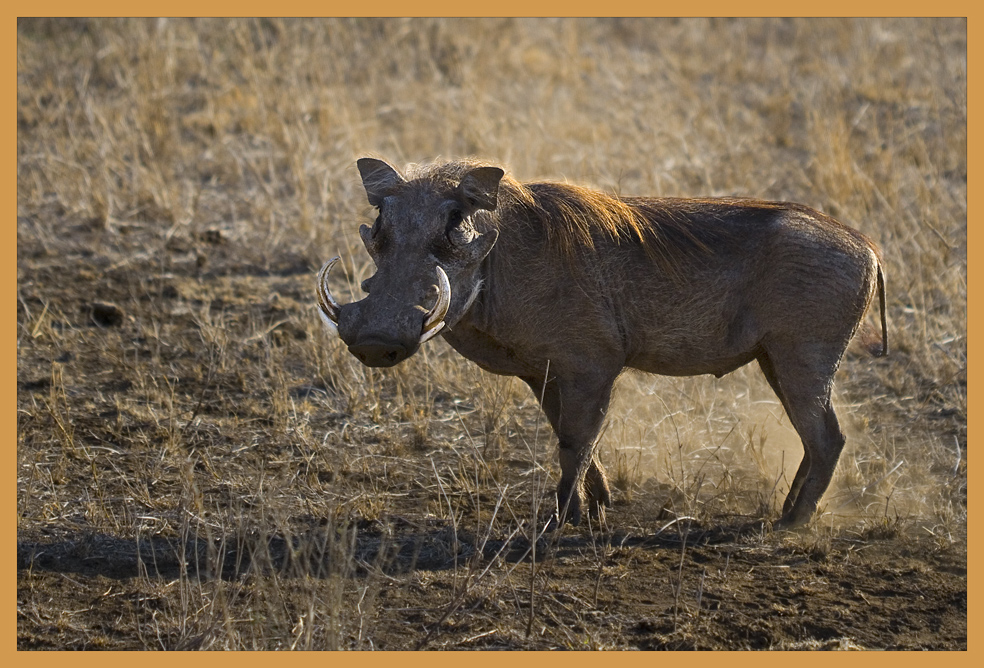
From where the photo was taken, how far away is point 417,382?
6.44 metres

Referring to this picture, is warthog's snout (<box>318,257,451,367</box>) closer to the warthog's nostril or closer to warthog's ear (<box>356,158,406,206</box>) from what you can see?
the warthog's nostril

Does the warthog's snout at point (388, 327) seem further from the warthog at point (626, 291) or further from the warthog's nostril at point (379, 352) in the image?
the warthog at point (626, 291)

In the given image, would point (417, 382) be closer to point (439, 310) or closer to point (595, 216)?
point (595, 216)

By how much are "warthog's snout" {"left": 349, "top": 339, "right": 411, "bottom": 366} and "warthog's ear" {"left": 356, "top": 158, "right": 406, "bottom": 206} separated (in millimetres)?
713

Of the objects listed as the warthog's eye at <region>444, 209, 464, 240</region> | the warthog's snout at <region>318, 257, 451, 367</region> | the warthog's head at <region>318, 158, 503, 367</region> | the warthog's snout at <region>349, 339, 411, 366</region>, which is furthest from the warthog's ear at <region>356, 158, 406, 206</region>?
the warthog's snout at <region>349, 339, 411, 366</region>

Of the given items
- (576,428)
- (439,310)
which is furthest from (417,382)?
(439,310)

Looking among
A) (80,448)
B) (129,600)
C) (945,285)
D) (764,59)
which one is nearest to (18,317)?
(80,448)

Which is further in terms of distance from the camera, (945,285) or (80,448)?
(945,285)

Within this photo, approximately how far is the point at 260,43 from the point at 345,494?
22.0 ft

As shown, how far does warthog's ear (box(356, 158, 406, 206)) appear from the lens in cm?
468

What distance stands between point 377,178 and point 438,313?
32.0 inches

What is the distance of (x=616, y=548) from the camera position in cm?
483

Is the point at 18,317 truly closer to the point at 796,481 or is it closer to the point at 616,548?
the point at 616,548

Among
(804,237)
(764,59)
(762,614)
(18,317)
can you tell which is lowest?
(762,614)
